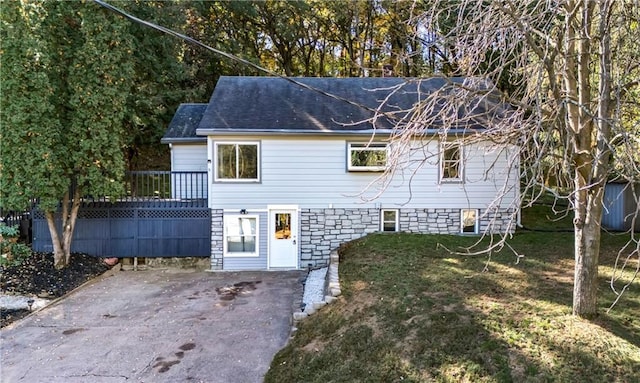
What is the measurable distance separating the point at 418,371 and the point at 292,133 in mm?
7182

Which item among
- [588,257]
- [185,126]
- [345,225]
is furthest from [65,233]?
[588,257]

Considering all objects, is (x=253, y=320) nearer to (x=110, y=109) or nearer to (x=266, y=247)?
(x=266, y=247)

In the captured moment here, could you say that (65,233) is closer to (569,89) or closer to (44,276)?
(44,276)

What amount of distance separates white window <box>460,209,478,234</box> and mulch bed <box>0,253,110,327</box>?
10.2m

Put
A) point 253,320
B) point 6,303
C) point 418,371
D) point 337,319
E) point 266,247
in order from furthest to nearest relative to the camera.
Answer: point 266,247 → point 6,303 → point 253,320 → point 337,319 → point 418,371

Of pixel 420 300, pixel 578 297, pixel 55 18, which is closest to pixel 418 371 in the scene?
pixel 420 300

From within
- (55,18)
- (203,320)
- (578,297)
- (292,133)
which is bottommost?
(203,320)

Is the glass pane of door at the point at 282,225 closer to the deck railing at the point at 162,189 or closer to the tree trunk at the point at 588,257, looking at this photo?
the deck railing at the point at 162,189

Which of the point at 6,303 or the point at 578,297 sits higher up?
the point at 578,297

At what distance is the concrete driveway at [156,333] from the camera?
5152mm

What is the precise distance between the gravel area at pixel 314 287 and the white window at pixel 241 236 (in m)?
1.88

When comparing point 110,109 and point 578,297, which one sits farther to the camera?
point 110,109

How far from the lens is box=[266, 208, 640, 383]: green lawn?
Result: 4.01m

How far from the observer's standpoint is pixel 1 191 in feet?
28.2
